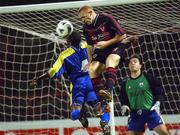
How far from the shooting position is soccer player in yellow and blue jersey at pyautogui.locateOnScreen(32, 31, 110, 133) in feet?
19.4

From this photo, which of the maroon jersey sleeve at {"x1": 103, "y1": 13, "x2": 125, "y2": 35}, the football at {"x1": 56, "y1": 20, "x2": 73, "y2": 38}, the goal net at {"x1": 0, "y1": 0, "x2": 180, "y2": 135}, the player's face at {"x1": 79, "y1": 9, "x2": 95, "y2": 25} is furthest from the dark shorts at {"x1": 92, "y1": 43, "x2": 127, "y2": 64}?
the goal net at {"x1": 0, "y1": 0, "x2": 180, "y2": 135}

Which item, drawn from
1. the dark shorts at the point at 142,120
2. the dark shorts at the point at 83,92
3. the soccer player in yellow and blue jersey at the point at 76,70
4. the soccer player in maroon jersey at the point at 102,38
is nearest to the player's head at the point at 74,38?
the soccer player in yellow and blue jersey at the point at 76,70

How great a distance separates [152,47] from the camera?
8109 mm

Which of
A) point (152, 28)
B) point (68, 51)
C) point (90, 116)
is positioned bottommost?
point (90, 116)

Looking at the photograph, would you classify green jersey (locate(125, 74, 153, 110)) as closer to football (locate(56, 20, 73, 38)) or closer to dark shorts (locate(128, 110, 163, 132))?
dark shorts (locate(128, 110, 163, 132))

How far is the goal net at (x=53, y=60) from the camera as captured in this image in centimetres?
699

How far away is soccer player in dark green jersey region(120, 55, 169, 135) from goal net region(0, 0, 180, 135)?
984mm

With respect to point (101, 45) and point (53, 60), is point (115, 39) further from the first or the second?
point (53, 60)

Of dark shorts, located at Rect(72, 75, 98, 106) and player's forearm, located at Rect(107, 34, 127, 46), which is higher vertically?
player's forearm, located at Rect(107, 34, 127, 46)

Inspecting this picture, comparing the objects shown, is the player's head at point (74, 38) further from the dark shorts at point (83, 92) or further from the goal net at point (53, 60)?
the goal net at point (53, 60)

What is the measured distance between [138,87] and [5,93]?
3057mm

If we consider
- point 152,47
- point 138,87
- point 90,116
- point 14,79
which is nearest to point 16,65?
point 14,79

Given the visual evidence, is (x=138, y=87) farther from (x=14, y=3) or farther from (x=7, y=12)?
(x=14, y=3)

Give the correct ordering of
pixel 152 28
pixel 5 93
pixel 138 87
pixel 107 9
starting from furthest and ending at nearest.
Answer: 1. pixel 5 93
2. pixel 152 28
3. pixel 107 9
4. pixel 138 87
